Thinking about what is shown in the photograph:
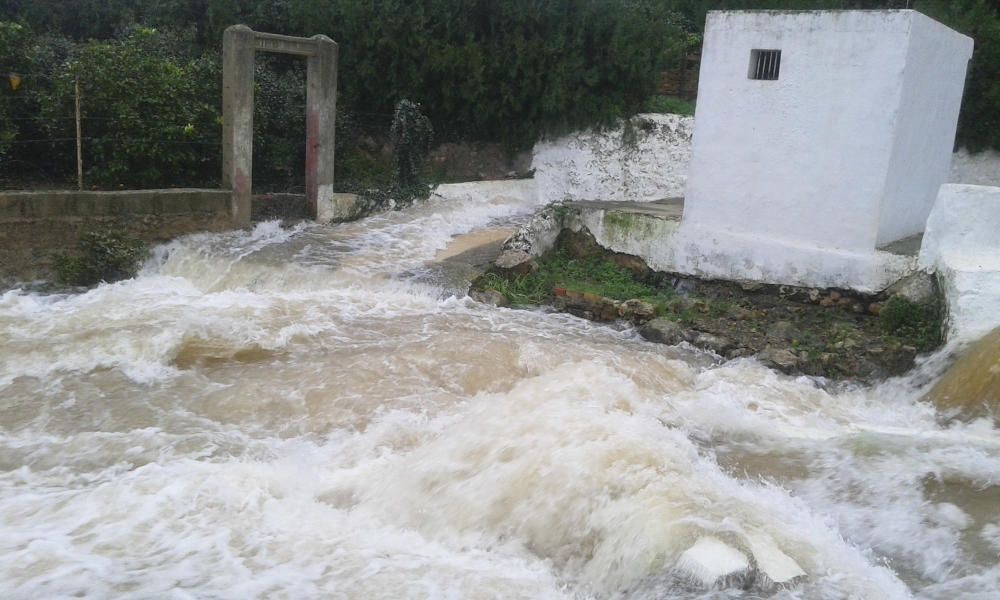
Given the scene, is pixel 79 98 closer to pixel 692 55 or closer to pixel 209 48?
pixel 209 48

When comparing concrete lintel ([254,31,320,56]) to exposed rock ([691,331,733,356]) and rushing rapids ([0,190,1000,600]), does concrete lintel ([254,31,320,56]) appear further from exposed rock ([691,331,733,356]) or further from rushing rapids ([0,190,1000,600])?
exposed rock ([691,331,733,356])

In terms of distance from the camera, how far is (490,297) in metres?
9.19

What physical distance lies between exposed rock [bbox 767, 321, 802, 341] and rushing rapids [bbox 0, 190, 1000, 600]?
0.58m

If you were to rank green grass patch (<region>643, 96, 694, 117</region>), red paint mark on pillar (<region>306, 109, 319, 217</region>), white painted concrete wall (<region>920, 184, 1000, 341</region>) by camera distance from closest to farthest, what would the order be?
white painted concrete wall (<region>920, 184, 1000, 341</region>) → red paint mark on pillar (<region>306, 109, 319, 217</region>) → green grass patch (<region>643, 96, 694, 117</region>)

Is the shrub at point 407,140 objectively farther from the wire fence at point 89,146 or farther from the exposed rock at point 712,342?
the exposed rock at point 712,342

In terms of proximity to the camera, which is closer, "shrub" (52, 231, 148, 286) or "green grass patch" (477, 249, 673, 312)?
"green grass patch" (477, 249, 673, 312)

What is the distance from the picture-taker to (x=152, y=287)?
9328 mm

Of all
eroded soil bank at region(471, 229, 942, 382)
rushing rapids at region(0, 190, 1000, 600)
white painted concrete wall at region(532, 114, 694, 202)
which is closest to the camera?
rushing rapids at region(0, 190, 1000, 600)

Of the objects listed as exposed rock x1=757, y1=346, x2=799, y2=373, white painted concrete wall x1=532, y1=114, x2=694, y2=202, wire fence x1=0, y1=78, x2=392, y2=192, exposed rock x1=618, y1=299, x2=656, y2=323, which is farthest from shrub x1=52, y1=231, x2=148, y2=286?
white painted concrete wall x1=532, y1=114, x2=694, y2=202

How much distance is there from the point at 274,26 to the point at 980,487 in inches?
535

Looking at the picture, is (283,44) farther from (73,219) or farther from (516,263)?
(516,263)

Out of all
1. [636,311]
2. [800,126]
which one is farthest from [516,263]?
[800,126]

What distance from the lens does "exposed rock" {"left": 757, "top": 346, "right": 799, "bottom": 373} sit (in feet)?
24.8

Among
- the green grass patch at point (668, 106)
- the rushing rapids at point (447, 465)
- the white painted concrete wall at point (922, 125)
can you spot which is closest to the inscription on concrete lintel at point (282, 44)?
the rushing rapids at point (447, 465)
